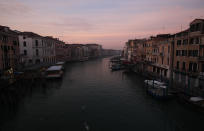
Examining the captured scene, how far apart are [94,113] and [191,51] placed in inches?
944

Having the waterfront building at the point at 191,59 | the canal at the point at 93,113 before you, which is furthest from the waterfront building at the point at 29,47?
the waterfront building at the point at 191,59

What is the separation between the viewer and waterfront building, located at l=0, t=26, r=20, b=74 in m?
37.4

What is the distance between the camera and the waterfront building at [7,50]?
37381 mm

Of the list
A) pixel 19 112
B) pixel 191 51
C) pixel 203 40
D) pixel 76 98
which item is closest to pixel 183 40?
pixel 191 51

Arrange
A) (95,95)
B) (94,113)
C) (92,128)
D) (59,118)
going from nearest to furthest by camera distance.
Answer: (92,128) < (59,118) < (94,113) < (95,95)

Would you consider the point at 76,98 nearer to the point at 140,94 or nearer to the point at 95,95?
the point at 95,95

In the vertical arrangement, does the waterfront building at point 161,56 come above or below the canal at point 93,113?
above

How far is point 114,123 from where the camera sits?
18.8 m

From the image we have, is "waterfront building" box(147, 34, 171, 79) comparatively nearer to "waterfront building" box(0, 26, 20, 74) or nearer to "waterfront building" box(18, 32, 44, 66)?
"waterfront building" box(0, 26, 20, 74)

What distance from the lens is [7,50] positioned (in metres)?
40.2

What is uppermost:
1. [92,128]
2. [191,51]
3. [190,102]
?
[191,51]

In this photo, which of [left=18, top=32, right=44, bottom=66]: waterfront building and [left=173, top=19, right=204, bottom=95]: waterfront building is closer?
[left=173, top=19, right=204, bottom=95]: waterfront building

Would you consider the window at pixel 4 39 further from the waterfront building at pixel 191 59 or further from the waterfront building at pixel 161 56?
the waterfront building at pixel 191 59

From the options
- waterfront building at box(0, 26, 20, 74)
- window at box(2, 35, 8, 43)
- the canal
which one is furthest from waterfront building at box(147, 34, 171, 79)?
window at box(2, 35, 8, 43)
